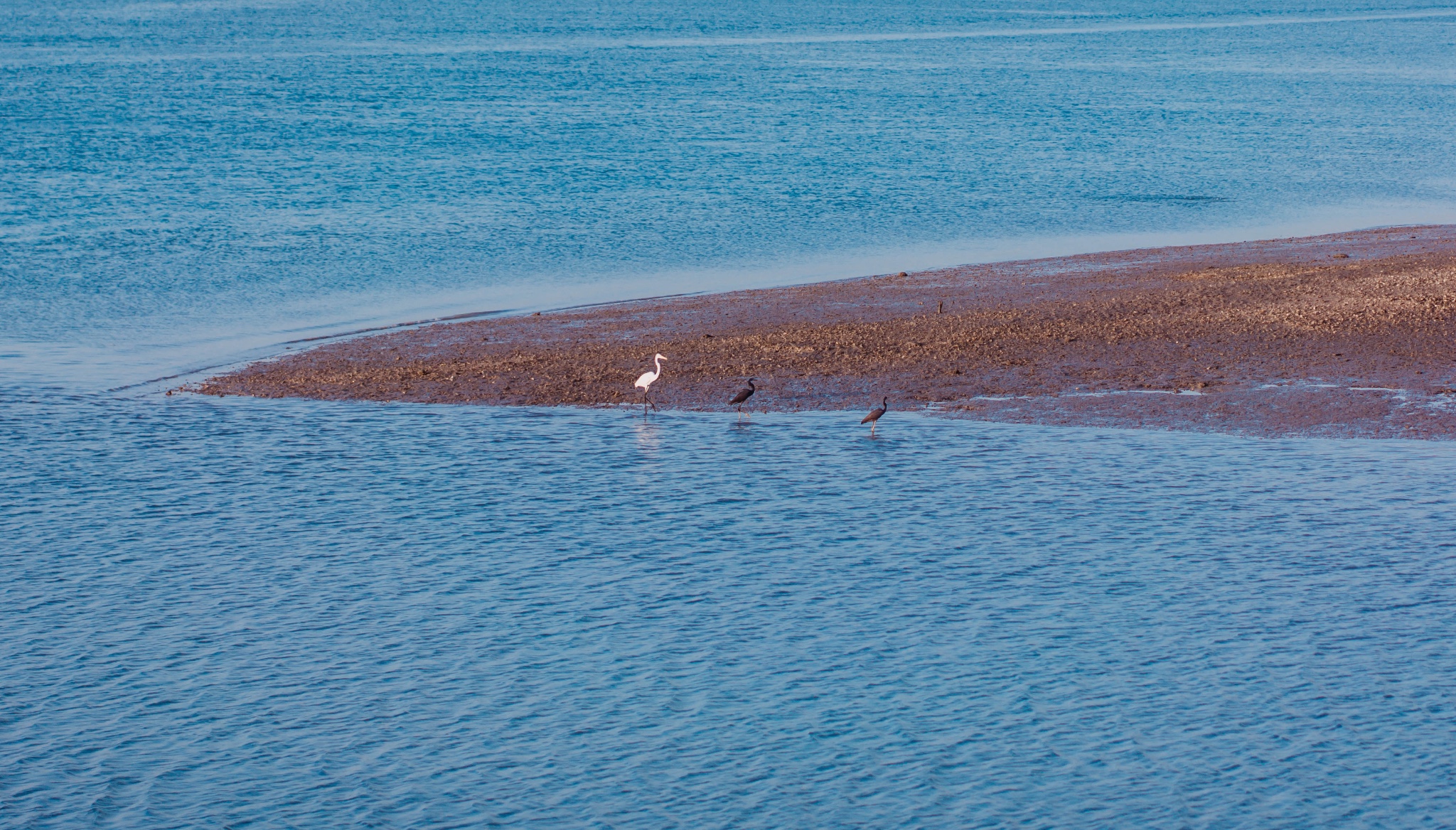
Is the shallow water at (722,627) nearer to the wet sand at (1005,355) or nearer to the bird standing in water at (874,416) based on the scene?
the bird standing in water at (874,416)

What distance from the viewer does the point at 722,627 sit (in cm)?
1388

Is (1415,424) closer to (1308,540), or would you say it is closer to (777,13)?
(1308,540)

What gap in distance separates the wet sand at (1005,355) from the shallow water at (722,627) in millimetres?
1293

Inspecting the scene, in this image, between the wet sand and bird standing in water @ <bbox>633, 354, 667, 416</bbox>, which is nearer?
the wet sand

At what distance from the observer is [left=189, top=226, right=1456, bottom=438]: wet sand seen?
21234 mm

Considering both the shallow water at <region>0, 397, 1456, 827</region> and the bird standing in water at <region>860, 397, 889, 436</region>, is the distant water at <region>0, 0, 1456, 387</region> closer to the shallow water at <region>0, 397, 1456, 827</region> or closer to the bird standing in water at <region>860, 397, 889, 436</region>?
the shallow water at <region>0, 397, 1456, 827</region>

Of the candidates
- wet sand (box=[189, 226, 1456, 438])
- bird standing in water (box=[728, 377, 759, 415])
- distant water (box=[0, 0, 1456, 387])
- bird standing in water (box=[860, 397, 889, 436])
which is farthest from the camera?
distant water (box=[0, 0, 1456, 387])

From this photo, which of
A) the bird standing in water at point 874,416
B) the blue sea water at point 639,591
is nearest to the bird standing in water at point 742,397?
the blue sea water at point 639,591

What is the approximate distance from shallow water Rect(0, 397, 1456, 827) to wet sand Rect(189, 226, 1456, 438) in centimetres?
129

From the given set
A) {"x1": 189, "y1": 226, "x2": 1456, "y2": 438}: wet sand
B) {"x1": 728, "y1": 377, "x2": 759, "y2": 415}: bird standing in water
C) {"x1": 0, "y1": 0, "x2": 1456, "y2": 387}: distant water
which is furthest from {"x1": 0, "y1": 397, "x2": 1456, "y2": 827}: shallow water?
{"x1": 0, "y1": 0, "x2": 1456, "y2": 387}: distant water

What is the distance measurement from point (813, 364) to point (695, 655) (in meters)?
10.8

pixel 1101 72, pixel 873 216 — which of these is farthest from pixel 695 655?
pixel 1101 72

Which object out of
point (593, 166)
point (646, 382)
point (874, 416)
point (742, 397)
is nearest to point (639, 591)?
point (874, 416)

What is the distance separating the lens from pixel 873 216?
139 ft
